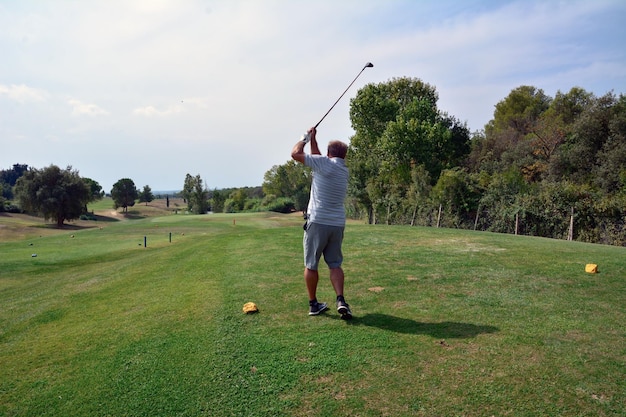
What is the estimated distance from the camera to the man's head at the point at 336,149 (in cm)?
573

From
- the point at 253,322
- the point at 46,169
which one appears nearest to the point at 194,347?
the point at 253,322

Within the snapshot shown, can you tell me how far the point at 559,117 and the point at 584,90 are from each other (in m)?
9.25

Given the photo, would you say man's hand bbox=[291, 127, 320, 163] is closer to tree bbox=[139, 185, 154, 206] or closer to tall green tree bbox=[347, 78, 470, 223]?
tall green tree bbox=[347, 78, 470, 223]

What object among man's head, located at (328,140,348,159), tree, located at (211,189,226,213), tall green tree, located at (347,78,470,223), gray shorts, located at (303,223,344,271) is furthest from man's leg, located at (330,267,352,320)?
tree, located at (211,189,226,213)

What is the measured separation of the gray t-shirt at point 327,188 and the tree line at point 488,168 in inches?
740

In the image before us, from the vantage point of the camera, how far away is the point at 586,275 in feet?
24.3

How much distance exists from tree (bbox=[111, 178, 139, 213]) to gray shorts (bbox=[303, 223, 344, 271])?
95.3 m

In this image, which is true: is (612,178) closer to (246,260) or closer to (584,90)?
(584,90)

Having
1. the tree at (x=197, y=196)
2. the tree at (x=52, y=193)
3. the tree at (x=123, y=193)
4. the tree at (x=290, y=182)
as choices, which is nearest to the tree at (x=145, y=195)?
the tree at (x=123, y=193)

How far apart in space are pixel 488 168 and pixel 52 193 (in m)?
54.6

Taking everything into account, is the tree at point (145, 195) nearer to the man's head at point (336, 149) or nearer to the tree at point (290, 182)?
the tree at point (290, 182)

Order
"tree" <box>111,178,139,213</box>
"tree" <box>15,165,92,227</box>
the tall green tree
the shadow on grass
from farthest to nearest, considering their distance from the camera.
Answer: "tree" <box>111,178,139,213</box>, "tree" <box>15,165,92,227</box>, the tall green tree, the shadow on grass

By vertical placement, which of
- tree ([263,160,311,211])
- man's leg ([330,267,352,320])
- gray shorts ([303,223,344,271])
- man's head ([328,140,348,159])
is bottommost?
man's leg ([330,267,352,320])

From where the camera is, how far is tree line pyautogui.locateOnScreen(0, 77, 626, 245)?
21422 millimetres
